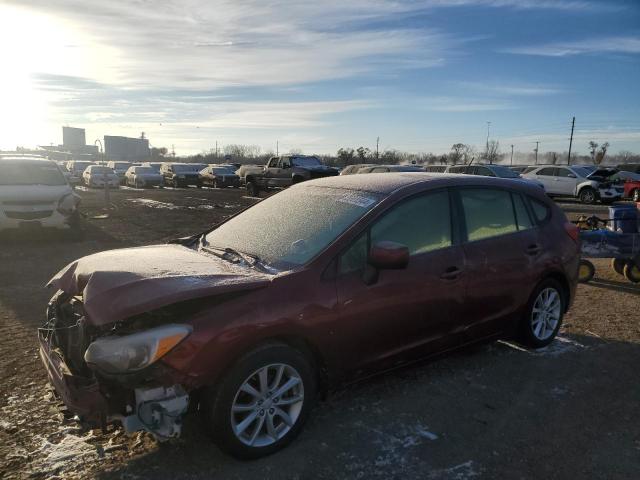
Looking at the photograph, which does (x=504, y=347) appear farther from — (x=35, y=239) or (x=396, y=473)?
(x=35, y=239)

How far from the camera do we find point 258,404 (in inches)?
118

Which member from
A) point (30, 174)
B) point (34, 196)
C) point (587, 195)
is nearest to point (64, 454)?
point (34, 196)

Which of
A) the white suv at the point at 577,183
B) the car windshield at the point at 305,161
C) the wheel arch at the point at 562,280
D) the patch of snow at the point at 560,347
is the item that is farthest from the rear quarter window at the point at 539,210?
the white suv at the point at 577,183

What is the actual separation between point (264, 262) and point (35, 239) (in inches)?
361

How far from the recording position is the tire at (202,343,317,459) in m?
2.83

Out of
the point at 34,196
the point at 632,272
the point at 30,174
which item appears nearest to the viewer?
the point at 632,272

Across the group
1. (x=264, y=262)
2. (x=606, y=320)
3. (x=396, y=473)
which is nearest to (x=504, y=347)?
(x=606, y=320)

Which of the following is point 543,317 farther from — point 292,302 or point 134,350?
point 134,350

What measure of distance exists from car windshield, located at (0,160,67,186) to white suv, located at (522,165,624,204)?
70.2 feet

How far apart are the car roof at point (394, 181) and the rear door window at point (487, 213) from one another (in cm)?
10

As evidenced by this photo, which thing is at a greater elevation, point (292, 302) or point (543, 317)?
point (292, 302)

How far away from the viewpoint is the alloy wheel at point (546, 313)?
4703mm

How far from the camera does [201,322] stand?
9.19ft

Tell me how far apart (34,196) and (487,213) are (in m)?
8.82
